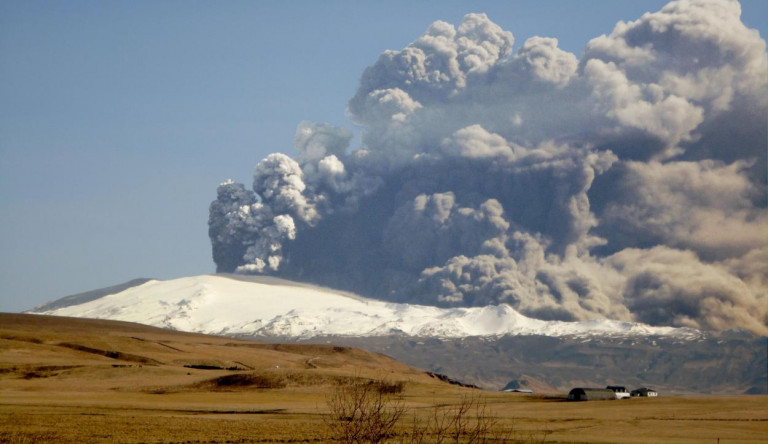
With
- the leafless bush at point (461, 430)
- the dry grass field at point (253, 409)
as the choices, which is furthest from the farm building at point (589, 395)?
the leafless bush at point (461, 430)

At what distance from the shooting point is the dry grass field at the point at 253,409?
204 feet

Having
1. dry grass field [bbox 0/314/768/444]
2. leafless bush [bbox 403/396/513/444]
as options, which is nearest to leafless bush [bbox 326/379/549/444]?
leafless bush [bbox 403/396/513/444]

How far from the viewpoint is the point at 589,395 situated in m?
113

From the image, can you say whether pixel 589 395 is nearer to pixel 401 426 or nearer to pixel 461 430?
pixel 401 426

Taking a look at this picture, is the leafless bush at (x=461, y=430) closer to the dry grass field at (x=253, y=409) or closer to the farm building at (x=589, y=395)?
the dry grass field at (x=253, y=409)

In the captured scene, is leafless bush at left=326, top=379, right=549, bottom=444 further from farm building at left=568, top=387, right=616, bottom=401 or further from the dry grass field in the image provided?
farm building at left=568, top=387, right=616, bottom=401

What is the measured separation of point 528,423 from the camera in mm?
76938

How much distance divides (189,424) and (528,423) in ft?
87.7

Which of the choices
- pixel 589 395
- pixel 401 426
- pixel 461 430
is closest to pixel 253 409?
pixel 401 426

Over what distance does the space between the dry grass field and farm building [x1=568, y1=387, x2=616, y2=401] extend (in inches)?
113

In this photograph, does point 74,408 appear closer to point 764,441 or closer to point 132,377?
point 132,377

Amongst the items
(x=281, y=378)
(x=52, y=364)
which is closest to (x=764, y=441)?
(x=281, y=378)

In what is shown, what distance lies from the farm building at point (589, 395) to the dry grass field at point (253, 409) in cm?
286

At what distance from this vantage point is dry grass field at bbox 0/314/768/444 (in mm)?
62125
